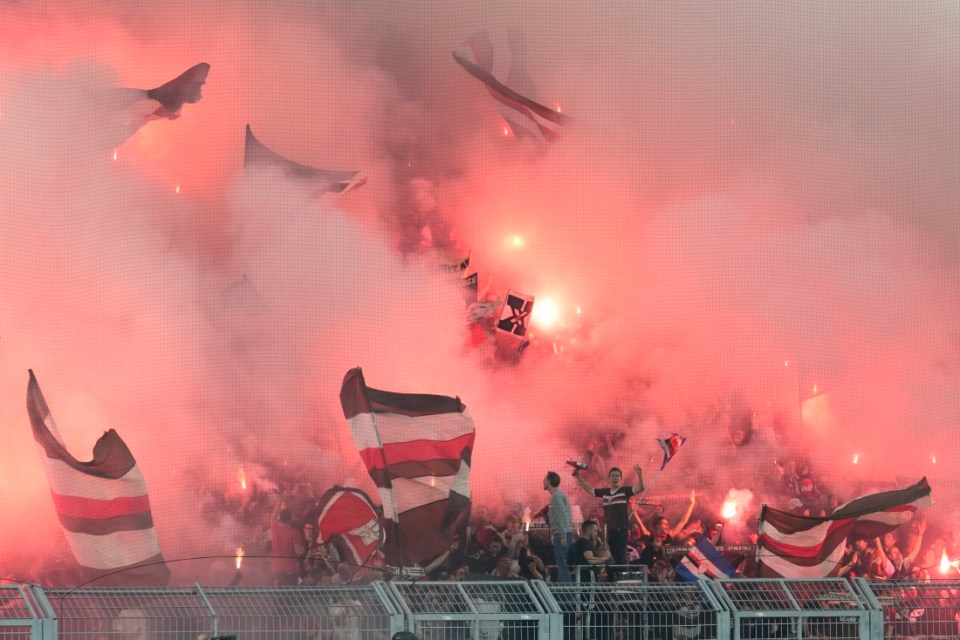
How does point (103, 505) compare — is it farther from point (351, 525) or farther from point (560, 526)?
point (560, 526)

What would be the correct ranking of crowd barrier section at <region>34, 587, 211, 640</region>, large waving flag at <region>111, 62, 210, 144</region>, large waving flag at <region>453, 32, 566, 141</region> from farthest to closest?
1. large waving flag at <region>453, 32, 566, 141</region>
2. large waving flag at <region>111, 62, 210, 144</region>
3. crowd barrier section at <region>34, 587, 211, 640</region>

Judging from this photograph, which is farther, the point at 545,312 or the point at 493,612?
the point at 545,312

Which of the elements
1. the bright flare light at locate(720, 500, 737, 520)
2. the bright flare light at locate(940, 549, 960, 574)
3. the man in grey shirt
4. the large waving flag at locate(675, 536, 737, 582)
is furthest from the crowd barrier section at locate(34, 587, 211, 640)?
the bright flare light at locate(940, 549, 960, 574)

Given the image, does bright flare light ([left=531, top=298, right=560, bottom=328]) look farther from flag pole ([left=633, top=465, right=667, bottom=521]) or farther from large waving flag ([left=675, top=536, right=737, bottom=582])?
large waving flag ([left=675, top=536, right=737, bottom=582])

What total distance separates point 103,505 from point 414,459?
8.24 feet

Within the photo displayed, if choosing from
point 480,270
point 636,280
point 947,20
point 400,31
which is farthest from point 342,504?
point 947,20

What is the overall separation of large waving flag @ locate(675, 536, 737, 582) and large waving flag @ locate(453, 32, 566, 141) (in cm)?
375

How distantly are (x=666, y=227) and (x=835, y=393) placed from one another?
2102mm

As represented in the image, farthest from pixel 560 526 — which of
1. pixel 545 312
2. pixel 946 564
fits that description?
pixel 946 564

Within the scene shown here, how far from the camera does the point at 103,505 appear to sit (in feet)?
33.6

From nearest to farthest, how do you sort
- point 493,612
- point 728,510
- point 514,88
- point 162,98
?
point 493,612, point 162,98, point 728,510, point 514,88

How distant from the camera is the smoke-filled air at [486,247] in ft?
34.7

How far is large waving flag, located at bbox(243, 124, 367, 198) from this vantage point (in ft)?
35.9

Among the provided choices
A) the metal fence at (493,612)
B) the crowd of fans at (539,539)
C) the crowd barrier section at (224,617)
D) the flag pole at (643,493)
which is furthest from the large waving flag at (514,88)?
the crowd barrier section at (224,617)
